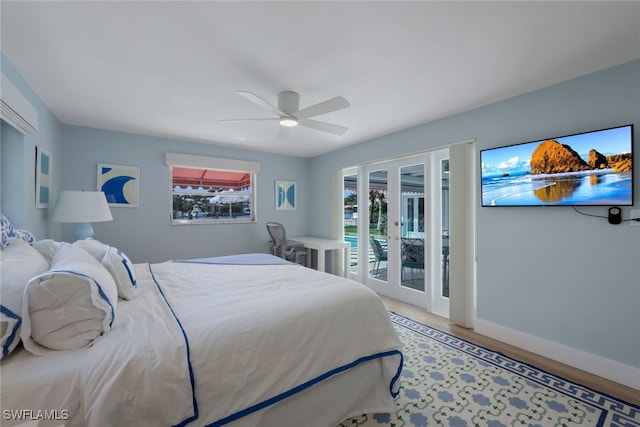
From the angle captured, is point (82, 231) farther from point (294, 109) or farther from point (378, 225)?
A: point (378, 225)

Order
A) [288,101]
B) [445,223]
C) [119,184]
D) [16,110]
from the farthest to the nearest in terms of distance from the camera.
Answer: [119,184] → [445,223] → [288,101] → [16,110]

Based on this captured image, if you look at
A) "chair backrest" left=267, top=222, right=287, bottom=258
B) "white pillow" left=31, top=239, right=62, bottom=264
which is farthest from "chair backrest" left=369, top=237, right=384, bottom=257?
"white pillow" left=31, top=239, right=62, bottom=264

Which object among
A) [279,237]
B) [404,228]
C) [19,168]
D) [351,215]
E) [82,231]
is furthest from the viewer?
[351,215]

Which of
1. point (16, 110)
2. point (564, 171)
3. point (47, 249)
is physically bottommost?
point (47, 249)

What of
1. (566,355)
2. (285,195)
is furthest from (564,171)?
(285,195)

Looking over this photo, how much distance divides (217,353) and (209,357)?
0.04m

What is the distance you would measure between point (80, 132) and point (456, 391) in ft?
16.2

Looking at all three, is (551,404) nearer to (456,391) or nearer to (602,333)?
(456,391)

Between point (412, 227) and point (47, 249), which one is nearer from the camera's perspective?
point (47, 249)

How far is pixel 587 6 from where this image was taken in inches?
58.1

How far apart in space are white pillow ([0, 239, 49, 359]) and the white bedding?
0.09 meters

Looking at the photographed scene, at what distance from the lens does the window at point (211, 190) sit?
4262 millimetres

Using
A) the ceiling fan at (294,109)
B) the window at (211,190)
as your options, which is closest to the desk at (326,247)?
the window at (211,190)

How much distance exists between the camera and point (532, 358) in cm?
243
